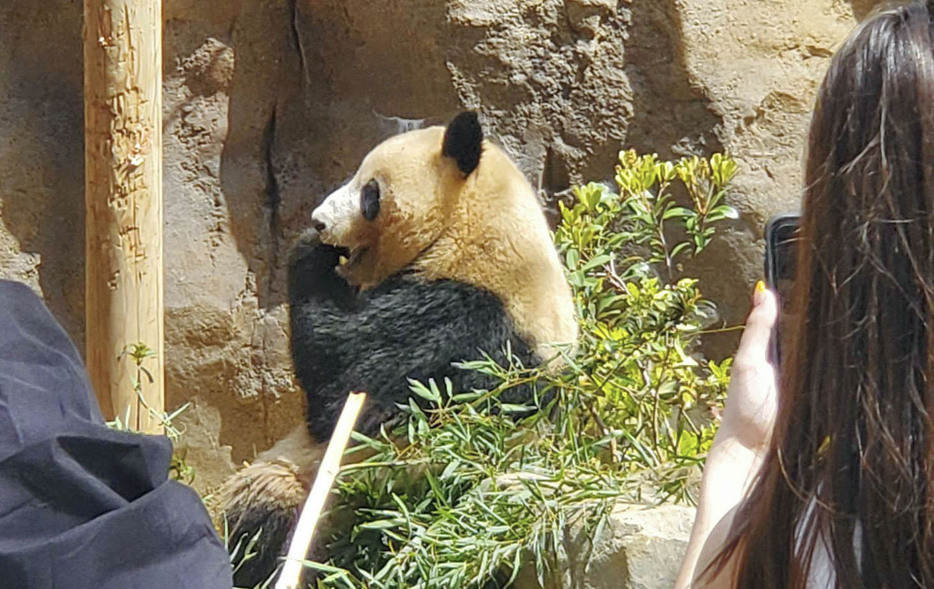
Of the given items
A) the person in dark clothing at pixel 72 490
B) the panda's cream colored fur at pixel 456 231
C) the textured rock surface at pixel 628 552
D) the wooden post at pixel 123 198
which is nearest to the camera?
the person in dark clothing at pixel 72 490

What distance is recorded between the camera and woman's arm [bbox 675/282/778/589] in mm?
1104

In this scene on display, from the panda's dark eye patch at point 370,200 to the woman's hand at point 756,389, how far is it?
1992mm

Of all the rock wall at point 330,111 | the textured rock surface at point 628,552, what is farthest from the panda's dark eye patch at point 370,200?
the textured rock surface at point 628,552

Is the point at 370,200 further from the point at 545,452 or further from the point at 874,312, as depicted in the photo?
the point at 874,312

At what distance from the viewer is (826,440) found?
0.93 metres

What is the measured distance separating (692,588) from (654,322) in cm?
155

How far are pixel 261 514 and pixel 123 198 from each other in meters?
0.71

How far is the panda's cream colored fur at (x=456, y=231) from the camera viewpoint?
2840 millimetres

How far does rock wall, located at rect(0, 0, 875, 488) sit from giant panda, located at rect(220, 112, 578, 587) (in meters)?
0.76

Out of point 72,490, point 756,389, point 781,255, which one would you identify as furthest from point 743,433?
point 72,490

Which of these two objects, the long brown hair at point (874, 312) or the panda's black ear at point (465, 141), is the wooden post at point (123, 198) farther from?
the long brown hair at point (874, 312)

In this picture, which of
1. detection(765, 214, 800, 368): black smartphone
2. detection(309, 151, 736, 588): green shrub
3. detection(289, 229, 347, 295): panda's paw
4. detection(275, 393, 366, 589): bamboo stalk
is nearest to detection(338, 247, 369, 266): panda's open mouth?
detection(289, 229, 347, 295): panda's paw

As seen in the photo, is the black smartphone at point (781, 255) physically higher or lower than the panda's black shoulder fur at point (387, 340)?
higher

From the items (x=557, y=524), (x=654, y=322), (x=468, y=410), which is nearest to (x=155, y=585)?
(x=557, y=524)
